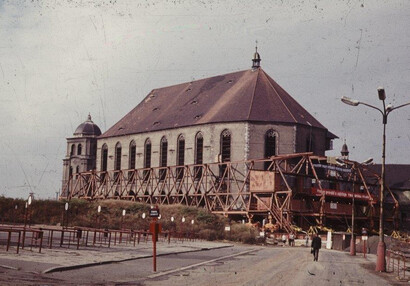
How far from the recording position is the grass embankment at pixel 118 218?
5462 cm

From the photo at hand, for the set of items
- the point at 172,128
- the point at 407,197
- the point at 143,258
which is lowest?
the point at 143,258

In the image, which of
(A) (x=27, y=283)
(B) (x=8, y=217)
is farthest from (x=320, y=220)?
(A) (x=27, y=283)

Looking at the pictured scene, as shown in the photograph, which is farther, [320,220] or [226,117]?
[226,117]

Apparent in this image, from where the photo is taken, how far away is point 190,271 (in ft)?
62.4

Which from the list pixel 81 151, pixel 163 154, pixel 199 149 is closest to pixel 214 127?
pixel 199 149

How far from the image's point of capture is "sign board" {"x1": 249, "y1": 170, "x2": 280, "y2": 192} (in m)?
61.0

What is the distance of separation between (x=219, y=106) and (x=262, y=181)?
620 inches

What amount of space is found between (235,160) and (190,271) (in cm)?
5072

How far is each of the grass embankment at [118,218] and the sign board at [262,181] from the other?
15.5 feet

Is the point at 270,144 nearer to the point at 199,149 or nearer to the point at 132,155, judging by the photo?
the point at 199,149

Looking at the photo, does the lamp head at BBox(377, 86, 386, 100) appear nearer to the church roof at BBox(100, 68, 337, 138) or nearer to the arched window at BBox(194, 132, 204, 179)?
the church roof at BBox(100, 68, 337, 138)

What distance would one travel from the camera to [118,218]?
5991 centimetres

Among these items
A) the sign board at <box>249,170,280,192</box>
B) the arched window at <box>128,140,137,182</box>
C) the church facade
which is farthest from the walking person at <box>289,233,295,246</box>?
the arched window at <box>128,140,137,182</box>

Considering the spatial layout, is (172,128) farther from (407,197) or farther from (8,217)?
(407,197)
